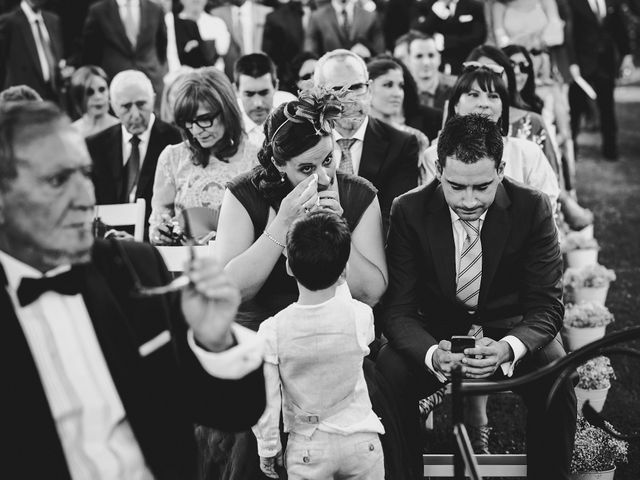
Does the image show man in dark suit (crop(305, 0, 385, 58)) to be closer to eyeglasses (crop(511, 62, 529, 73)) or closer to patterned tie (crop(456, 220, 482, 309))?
eyeglasses (crop(511, 62, 529, 73))

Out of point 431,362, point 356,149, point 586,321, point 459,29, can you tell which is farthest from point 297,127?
point 459,29

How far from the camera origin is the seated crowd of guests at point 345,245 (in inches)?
113

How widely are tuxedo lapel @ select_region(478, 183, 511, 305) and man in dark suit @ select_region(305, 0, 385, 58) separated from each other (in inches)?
203

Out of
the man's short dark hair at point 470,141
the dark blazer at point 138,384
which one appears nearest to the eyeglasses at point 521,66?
the man's short dark hair at point 470,141

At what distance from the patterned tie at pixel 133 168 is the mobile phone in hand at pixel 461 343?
8.70 ft

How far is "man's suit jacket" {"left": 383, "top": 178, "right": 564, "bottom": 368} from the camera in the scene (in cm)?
350

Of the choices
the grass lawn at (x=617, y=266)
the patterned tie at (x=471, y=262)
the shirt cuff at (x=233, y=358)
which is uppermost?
the shirt cuff at (x=233, y=358)

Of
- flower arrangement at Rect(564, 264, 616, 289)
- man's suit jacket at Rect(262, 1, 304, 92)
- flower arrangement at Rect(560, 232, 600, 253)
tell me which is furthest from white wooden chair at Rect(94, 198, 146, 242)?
man's suit jacket at Rect(262, 1, 304, 92)

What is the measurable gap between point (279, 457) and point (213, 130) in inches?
82.4

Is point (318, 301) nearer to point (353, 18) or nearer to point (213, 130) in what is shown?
point (213, 130)

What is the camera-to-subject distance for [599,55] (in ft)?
37.4

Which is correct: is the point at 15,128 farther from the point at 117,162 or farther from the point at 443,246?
the point at 117,162

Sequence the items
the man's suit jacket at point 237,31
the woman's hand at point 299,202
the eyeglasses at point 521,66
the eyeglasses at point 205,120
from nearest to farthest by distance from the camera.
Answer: the woman's hand at point 299,202, the eyeglasses at point 205,120, the eyeglasses at point 521,66, the man's suit jacket at point 237,31

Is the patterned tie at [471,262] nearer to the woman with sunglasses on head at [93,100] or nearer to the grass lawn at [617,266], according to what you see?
the grass lawn at [617,266]
